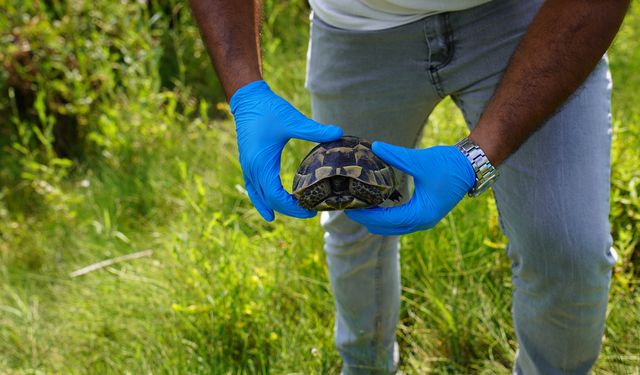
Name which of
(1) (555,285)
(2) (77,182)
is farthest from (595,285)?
(2) (77,182)

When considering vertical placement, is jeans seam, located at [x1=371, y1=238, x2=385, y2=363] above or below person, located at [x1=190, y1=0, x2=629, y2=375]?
below

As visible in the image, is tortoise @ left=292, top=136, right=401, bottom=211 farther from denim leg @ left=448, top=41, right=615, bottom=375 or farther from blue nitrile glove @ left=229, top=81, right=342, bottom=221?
denim leg @ left=448, top=41, right=615, bottom=375

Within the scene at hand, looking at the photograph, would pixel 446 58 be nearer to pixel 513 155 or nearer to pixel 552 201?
pixel 513 155

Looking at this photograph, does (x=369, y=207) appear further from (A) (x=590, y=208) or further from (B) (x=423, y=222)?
(A) (x=590, y=208)

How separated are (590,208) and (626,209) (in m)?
1.09

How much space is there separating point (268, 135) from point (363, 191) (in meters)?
0.33

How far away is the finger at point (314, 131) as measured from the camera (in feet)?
5.29

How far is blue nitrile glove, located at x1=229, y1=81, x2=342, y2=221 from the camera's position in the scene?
1656 millimetres

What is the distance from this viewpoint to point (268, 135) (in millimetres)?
1710

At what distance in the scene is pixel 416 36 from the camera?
1696 mm

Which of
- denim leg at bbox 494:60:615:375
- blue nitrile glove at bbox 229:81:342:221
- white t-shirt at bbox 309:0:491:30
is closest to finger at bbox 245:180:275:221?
blue nitrile glove at bbox 229:81:342:221

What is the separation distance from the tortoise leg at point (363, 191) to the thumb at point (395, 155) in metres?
0.08

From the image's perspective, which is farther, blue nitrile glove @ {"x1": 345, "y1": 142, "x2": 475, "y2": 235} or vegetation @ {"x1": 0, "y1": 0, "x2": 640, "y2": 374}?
vegetation @ {"x1": 0, "y1": 0, "x2": 640, "y2": 374}

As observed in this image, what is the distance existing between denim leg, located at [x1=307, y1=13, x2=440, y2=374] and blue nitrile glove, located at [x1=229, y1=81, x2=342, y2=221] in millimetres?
201
